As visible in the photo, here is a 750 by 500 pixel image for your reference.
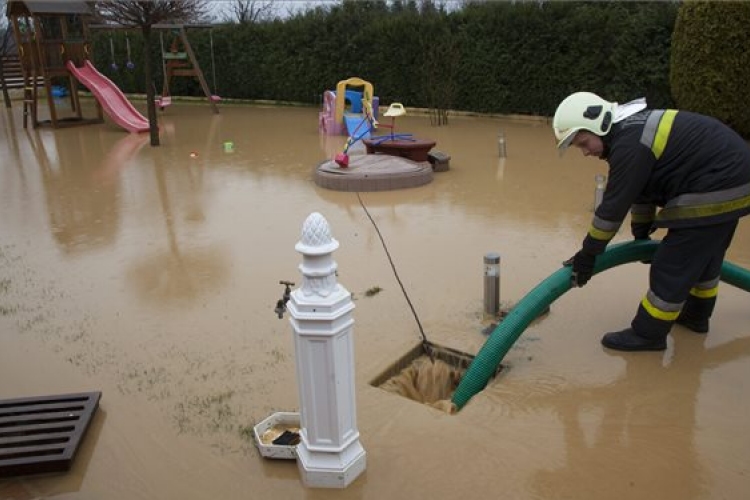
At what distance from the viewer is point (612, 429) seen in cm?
321

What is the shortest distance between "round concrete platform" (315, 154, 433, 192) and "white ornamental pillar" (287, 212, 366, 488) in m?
5.76

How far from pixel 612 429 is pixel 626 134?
5.36 feet

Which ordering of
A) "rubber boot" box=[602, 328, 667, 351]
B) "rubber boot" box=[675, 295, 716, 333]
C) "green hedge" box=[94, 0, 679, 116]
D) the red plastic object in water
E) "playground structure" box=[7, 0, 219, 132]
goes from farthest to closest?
"playground structure" box=[7, 0, 219, 132] → "green hedge" box=[94, 0, 679, 116] → the red plastic object in water → "rubber boot" box=[675, 295, 716, 333] → "rubber boot" box=[602, 328, 667, 351]

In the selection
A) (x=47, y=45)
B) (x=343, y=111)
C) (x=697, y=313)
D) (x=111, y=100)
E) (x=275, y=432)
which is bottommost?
(x=275, y=432)

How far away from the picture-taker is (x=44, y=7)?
1510 centimetres

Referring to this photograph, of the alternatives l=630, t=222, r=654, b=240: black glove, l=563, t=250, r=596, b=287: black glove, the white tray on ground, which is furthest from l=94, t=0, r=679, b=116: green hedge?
the white tray on ground

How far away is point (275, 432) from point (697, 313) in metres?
2.82

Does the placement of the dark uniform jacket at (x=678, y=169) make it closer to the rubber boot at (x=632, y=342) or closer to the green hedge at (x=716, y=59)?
the rubber boot at (x=632, y=342)

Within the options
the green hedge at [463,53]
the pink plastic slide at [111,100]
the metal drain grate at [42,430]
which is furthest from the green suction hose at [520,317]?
the pink plastic slide at [111,100]

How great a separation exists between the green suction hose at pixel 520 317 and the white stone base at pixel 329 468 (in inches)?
34.2

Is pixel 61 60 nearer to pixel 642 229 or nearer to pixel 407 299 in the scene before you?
pixel 407 299

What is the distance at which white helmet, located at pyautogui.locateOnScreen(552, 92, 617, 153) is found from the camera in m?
3.59

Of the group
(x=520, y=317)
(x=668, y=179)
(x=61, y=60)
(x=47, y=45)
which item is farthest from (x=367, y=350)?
(x=61, y=60)

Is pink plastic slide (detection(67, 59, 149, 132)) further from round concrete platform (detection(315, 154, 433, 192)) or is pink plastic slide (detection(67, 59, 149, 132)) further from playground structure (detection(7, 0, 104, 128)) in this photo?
round concrete platform (detection(315, 154, 433, 192))
